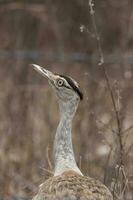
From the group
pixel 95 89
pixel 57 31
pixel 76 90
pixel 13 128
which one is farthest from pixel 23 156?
pixel 76 90

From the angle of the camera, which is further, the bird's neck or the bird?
the bird's neck


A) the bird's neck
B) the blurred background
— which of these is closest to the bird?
the bird's neck

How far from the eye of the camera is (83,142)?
845cm

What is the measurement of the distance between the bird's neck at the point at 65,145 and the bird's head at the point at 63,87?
0.20 ft

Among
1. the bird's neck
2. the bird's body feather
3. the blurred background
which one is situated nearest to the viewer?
the bird's body feather

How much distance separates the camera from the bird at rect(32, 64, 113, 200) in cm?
525

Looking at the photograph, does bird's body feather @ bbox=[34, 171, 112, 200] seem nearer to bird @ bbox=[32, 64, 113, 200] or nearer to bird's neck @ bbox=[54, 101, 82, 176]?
bird @ bbox=[32, 64, 113, 200]

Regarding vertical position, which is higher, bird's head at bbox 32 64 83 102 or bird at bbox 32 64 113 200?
bird's head at bbox 32 64 83 102

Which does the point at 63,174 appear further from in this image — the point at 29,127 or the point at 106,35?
the point at 106,35

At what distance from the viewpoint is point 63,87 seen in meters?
5.88

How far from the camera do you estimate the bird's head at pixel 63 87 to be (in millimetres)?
5820

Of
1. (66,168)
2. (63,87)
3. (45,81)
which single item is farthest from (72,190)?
(45,81)

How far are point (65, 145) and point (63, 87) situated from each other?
1.18 feet

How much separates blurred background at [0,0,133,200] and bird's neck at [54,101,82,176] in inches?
48.6
